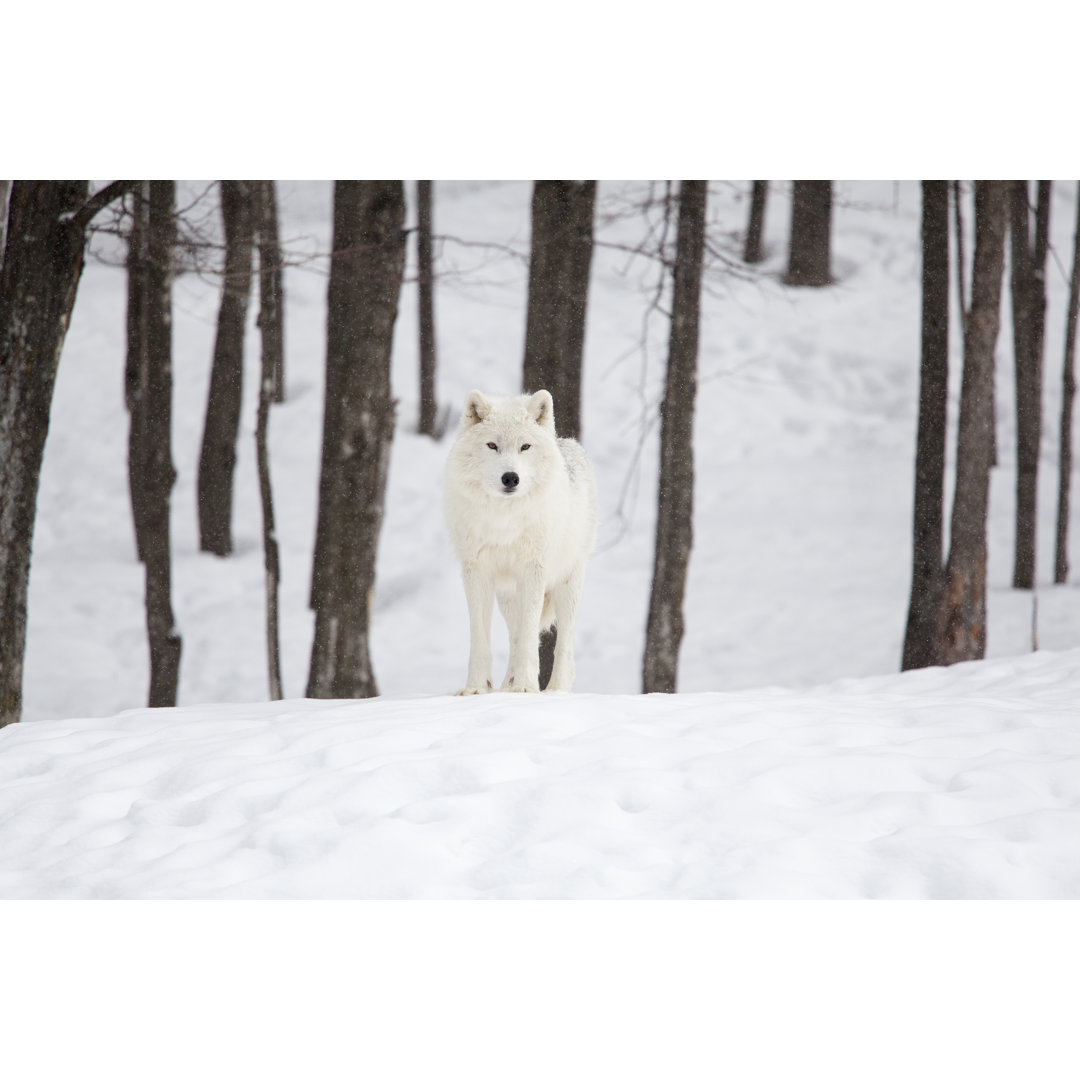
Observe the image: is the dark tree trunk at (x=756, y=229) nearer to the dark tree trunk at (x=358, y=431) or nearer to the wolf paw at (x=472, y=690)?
the dark tree trunk at (x=358, y=431)

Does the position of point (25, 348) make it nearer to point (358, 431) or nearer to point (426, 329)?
point (358, 431)

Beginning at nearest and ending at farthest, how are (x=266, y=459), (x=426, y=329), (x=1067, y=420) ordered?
(x=266, y=459) < (x=1067, y=420) < (x=426, y=329)

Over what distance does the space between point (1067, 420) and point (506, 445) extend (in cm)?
1069

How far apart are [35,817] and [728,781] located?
2.90 metres

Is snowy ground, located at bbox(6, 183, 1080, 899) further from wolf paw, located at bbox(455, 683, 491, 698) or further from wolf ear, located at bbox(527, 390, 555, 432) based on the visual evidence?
wolf ear, located at bbox(527, 390, 555, 432)

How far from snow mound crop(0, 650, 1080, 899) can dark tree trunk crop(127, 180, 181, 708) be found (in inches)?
167

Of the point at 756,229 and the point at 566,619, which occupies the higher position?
the point at 756,229

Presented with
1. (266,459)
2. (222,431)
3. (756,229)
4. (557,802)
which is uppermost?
(756,229)

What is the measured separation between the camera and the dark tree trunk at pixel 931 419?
1029 centimetres

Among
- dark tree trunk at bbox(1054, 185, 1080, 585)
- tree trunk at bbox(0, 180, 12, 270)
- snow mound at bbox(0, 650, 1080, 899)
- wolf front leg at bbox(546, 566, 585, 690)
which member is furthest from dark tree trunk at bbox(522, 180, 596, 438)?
dark tree trunk at bbox(1054, 185, 1080, 585)

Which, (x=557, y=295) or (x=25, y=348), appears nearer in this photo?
(x=25, y=348)

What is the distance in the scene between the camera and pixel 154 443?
1029 centimetres

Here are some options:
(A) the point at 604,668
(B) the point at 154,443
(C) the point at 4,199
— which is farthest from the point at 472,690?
(A) the point at 604,668

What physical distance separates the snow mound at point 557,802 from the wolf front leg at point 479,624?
1.55 ft
